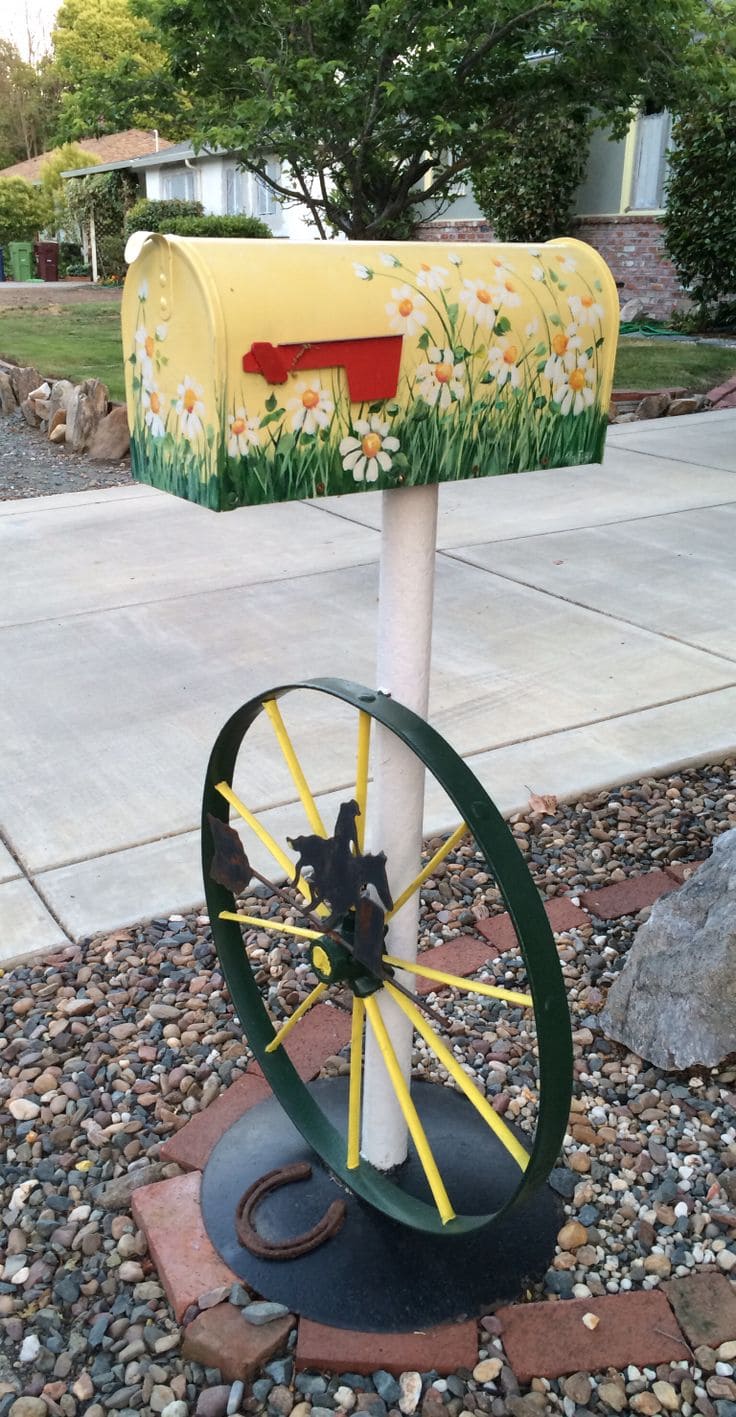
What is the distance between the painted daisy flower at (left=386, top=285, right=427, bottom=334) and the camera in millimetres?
1436

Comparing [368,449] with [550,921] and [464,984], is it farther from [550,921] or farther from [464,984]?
[550,921]

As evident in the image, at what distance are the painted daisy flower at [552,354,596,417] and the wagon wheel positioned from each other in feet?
1.59

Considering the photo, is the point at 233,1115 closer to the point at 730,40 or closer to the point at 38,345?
the point at 730,40

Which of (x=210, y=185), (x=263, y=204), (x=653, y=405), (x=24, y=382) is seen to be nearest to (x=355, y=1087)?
(x=653, y=405)

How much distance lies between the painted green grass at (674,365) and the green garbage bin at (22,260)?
75.0 ft

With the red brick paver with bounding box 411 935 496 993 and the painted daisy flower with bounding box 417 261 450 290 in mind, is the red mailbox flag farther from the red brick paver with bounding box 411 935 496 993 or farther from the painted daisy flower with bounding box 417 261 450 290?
the red brick paver with bounding box 411 935 496 993

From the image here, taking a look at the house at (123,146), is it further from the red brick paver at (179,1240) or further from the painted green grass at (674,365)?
the red brick paver at (179,1240)

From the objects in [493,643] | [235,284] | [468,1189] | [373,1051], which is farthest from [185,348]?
[493,643]

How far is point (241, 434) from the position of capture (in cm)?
138

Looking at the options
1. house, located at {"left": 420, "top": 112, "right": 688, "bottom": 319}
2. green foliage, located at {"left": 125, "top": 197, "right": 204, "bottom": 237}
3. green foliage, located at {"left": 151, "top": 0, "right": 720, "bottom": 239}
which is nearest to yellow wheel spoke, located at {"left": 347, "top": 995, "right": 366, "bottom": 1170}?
green foliage, located at {"left": 151, "top": 0, "right": 720, "bottom": 239}

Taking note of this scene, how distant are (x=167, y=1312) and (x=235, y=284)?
1.50 meters

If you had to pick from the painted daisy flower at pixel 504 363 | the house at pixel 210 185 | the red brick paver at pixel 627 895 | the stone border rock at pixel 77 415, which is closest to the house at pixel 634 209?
the stone border rock at pixel 77 415

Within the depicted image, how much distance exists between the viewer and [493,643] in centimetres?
450

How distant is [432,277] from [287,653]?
9.57 feet
